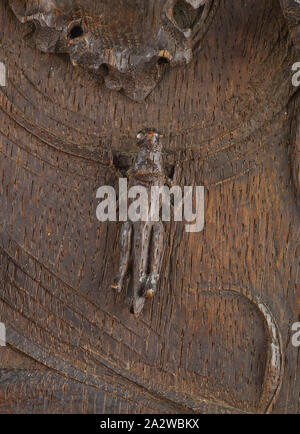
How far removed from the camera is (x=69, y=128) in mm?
892

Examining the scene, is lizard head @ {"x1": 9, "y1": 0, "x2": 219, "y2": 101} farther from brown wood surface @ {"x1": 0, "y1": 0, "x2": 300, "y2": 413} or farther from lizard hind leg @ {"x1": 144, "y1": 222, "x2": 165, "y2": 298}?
lizard hind leg @ {"x1": 144, "y1": 222, "x2": 165, "y2": 298}

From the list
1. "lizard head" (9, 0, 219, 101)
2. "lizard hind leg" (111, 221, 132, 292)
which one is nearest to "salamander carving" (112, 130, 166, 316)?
"lizard hind leg" (111, 221, 132, 292)

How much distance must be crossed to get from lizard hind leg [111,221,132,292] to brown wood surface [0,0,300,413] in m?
0.03

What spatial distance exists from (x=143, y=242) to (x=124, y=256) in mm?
32

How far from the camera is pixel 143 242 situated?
2.79 feet

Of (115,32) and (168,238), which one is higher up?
(115,32)

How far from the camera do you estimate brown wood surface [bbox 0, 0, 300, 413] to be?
88 cm

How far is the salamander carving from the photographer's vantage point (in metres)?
0.85

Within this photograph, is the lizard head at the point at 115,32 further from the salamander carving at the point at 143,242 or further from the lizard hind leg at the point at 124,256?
the lizard hind leg at the point at 124,256

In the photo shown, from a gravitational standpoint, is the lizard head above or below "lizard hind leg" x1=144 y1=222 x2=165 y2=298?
above

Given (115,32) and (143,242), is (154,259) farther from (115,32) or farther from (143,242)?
(115,32)

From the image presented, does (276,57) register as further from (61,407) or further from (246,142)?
(61,407)

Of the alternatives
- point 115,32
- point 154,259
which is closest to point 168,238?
point 154,259

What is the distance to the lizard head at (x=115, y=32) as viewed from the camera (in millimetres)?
836
